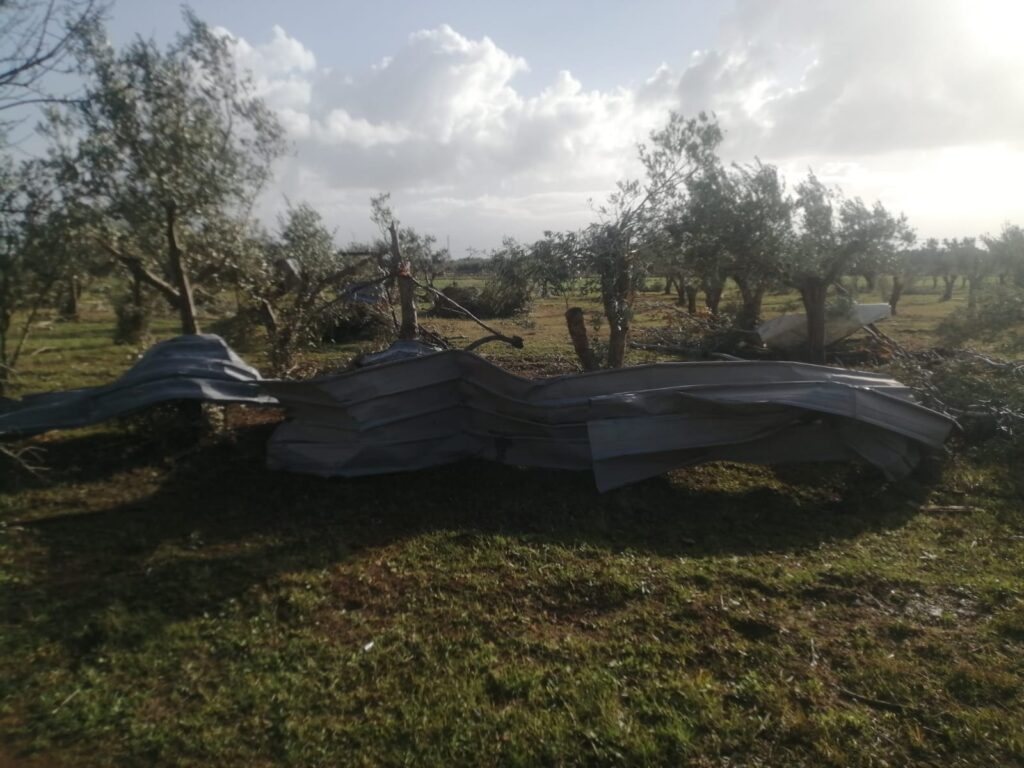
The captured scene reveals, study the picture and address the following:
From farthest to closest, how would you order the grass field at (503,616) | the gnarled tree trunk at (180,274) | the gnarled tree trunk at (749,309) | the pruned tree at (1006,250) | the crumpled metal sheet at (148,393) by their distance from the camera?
the pruned tree at (1006,250)
the gnarled tree trunk at (749,309)
the gnarled tree trunk at (180,274)
the crumpled metal sheet at (148,393)
the grass field at (503,616)

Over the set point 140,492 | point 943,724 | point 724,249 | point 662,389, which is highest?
point 724,249

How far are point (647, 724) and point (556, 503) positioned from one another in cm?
303

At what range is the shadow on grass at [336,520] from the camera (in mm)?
4371

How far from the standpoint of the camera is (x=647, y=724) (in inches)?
125

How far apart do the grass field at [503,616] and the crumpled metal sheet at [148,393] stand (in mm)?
471

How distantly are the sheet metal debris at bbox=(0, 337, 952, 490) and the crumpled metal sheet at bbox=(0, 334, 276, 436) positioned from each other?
0.02 m

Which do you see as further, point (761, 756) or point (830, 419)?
point (830, 419)

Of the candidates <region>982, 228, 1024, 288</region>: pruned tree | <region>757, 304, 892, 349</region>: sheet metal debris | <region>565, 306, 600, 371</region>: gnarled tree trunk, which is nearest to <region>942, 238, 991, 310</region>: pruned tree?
<region>982, 228, 1024, 288</region>: pruned tree

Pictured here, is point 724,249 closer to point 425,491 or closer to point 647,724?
point 425,491

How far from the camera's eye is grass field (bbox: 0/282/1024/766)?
308 cm

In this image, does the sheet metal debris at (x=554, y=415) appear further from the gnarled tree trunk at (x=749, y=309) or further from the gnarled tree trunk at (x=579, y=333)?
the gnarled tree trunk at (x=749, y=309)

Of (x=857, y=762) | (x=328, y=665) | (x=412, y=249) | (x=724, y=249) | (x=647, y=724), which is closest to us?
(x=857, y=762)

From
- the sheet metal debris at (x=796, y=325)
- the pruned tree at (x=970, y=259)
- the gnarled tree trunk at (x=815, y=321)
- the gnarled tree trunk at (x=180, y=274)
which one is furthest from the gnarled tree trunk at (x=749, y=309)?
the pruned tree at (x=970, y=259)

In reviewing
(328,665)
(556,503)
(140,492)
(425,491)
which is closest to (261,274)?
(140,492)
